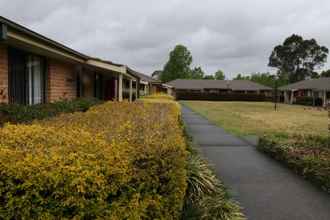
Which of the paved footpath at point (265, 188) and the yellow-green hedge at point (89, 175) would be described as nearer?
the yellow-green hedge at point (89, 175)

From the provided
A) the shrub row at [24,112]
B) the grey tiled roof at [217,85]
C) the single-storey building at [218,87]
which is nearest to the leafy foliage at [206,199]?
the shrub row at [24,112]

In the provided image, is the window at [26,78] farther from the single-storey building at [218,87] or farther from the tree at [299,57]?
the tree at [299,57]

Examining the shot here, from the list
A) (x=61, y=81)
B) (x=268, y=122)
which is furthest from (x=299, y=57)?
(x=61, y=81)

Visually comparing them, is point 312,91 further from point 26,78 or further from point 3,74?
point 3,74

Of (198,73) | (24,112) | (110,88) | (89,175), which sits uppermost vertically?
(198,73)

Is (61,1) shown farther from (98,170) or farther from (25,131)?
(98,170)

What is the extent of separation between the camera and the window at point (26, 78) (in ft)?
25.2

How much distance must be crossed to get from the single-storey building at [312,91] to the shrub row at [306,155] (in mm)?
33808

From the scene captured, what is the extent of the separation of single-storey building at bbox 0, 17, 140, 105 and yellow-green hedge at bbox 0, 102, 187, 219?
3.72m

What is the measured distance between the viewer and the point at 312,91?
45.1 metres

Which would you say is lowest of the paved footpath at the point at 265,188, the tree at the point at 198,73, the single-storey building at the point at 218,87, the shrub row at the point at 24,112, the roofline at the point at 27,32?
the paved footpath at the point at 265,188

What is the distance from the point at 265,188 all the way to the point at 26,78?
280 inches

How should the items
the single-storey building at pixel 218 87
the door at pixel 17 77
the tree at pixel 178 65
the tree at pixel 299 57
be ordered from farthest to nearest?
the tree at pixel 299 57 < the tree at pixel 178 65 < the single-storey building at pixel 218 87 < the door at pixel 17 77

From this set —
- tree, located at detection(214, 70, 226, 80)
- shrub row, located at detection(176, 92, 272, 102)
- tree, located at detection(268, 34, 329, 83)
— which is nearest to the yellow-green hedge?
shrub row, located at detection(176, 92, 272, 102)
